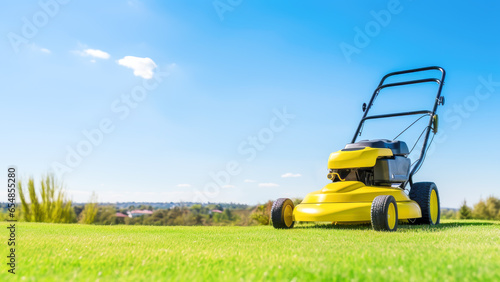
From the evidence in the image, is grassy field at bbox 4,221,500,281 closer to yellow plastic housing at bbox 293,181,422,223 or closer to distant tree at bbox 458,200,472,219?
yellow plastic housing at bbox 293,181,422,223

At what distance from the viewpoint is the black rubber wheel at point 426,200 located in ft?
28.7

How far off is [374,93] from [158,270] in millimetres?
8811

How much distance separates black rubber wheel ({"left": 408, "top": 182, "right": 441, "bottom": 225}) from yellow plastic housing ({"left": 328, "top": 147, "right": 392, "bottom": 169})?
1.63m

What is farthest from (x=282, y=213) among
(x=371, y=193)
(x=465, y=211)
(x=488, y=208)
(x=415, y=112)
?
(x=488, y=208)

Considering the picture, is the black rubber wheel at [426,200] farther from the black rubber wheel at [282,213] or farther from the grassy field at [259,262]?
the grassy field at [259,262]

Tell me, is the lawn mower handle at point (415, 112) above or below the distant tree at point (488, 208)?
above

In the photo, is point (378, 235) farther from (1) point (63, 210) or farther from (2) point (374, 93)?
(1) point (63, 210)

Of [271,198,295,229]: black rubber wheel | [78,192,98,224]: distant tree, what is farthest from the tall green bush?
[271,198,295,229]: black rubber wheel

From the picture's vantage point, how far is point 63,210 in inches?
602

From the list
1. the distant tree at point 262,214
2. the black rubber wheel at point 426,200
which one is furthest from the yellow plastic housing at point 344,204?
the distant tree at point 262,214

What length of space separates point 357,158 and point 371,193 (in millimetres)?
760

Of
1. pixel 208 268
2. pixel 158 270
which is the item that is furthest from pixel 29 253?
pixel 208 268

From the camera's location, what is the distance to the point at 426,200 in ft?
28.8

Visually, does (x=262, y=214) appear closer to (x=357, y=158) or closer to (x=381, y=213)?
(x=357, y=158)
